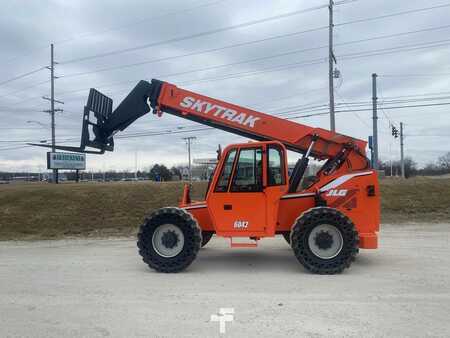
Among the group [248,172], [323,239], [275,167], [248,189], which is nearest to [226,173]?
[248,172]

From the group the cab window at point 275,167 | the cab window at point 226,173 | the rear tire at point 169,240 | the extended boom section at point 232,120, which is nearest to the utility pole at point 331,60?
the extended boom section at point 232,120

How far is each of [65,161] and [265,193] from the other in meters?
48.8

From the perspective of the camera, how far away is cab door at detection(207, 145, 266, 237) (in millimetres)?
8578

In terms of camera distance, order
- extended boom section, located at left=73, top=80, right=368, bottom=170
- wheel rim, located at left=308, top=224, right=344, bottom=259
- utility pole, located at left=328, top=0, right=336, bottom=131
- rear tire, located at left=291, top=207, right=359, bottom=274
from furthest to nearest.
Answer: utility pole, located at left=328, top=0, right=336, bottom=131
extended boom section, located at left=73, top=80, right=368, bottom=170
wheel rim, located at left=308, top=224, right=344, bottom=259
rear tire, located at left=291, top=207, right=359, bottom=274

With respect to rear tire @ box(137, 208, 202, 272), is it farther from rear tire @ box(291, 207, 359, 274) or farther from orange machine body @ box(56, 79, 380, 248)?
rear tire @ box(291, 207, 359, 274)

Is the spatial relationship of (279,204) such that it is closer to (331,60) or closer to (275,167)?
(275,167)

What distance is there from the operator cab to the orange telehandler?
20 mm

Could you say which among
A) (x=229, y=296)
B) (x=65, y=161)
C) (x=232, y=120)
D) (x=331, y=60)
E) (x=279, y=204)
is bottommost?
(x=229, y=296)

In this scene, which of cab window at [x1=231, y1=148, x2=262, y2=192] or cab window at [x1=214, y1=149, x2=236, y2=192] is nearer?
cab window at [x1=231, y1=148, x2=262, y2=192]

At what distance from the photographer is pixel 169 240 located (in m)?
8.55

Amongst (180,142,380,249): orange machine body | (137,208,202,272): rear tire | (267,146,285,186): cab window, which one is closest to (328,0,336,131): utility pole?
(180,142,380,249): orange machine body

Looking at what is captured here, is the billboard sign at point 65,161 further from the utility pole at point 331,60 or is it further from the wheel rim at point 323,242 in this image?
the wheel rim at point 323,242

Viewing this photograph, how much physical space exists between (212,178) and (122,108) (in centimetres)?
277

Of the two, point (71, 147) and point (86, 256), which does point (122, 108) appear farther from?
point (86, 256)
